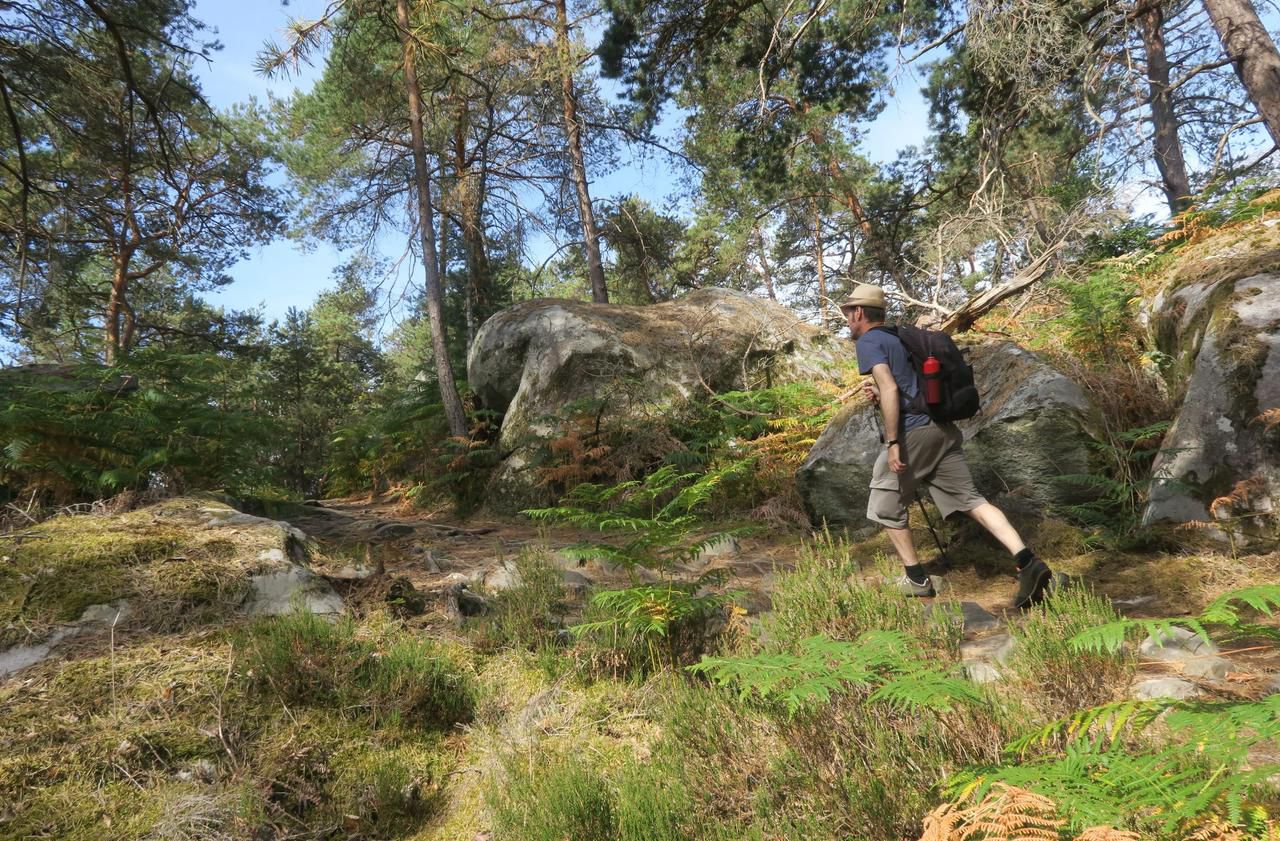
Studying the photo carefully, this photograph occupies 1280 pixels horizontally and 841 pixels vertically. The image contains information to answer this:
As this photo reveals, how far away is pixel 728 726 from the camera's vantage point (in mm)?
2117

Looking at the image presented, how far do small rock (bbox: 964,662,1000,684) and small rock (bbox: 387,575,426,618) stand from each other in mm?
3299

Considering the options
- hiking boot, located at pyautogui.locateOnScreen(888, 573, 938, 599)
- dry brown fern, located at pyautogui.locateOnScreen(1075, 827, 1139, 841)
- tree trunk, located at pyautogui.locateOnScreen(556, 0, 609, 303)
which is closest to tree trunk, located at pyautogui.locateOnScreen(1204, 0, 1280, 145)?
hiking boot, located at pyautogui.locateOnScreen(888, 573, 938, 599)

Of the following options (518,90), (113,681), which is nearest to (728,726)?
(113,681)

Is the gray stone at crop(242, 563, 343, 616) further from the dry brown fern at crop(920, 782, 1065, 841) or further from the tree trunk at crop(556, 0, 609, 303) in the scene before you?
the tree trunk at crop(556, 0, 609, 303)

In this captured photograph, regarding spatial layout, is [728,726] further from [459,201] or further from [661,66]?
[459,201]

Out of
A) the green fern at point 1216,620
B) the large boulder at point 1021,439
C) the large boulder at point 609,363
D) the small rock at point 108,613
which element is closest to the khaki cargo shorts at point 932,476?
the large boulder at point 1021,439

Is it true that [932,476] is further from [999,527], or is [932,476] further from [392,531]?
[392,531]

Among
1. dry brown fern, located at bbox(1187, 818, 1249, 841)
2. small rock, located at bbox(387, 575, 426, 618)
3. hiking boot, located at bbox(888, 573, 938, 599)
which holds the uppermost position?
small rock, located at bbox(387, 575, 426, 618)

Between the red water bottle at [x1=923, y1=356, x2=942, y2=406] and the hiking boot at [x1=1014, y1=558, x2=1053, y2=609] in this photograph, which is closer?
the hiking boot at [x1=1014, y1=558, x2=1053, y2=609]

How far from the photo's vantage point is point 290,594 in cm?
354

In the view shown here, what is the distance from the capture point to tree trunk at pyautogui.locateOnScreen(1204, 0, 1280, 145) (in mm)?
5570

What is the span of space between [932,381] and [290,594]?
436 centimetres

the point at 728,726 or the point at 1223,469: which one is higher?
the point at 1223,469

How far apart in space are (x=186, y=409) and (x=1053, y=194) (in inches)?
574
